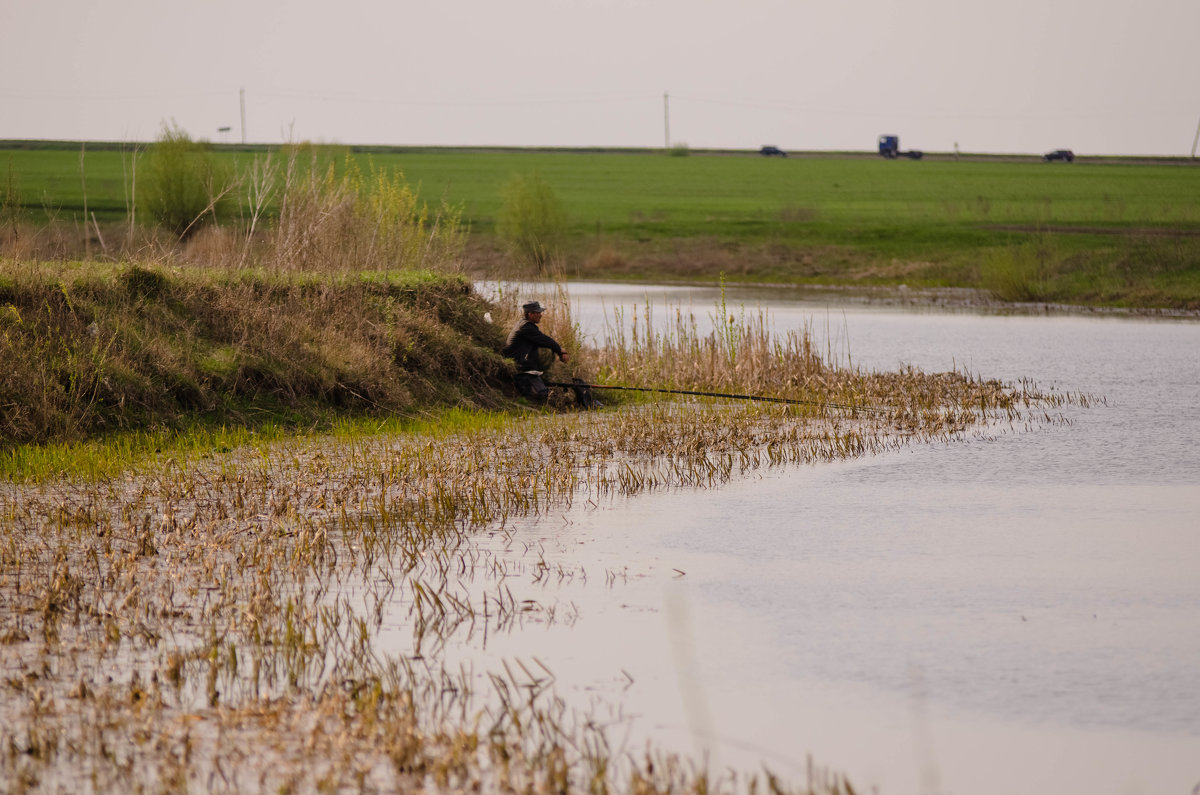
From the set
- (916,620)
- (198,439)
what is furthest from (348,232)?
(916,620)

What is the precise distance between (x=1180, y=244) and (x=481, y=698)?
151 ft

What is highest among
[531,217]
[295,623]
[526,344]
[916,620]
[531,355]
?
[531,217]

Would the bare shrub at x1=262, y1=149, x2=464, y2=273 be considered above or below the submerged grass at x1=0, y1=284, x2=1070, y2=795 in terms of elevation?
above

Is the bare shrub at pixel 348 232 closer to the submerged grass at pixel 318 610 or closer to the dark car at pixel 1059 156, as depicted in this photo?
the submerged grass at pixel 318 610

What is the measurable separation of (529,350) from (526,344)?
0.34 feet

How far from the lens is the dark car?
123375mm

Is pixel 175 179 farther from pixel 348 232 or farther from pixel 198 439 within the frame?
pixel 198 439

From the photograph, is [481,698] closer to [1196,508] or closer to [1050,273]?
[1196,508]

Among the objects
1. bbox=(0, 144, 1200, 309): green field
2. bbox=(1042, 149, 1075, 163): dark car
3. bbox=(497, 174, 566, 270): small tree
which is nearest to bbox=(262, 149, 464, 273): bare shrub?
bbox=(0, 144, 1200, 309): green field

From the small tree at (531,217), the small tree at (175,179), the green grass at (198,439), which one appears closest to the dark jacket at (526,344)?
the green grass at (198,439)

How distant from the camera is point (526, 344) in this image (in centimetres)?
1817

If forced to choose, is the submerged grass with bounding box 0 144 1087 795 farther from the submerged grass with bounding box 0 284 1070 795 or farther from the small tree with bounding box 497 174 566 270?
the small tree with bounding box 497 174 566 270

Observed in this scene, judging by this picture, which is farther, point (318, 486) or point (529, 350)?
point (529, 350)

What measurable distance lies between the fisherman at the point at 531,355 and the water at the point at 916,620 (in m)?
5.15
